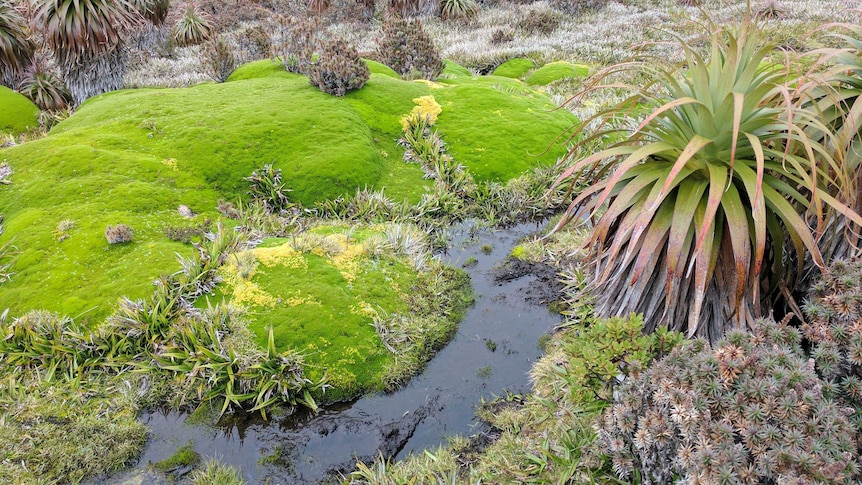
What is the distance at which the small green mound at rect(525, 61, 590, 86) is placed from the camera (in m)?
12.9

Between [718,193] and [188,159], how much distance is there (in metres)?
6.68

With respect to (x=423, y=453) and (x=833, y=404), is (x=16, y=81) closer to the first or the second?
(x=423, y=453)

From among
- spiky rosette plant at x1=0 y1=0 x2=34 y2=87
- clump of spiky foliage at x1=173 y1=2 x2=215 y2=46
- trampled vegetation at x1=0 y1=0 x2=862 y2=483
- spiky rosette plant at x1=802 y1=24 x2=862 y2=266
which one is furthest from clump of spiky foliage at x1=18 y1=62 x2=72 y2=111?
spiky rosette plant at x1=802 y1=24 x2=862 y2=266

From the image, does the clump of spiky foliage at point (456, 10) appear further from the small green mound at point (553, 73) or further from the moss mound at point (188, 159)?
the moss mound at point (188, 159)

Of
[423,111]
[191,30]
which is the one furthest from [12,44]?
[423,111]

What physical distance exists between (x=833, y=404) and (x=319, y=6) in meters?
22.9

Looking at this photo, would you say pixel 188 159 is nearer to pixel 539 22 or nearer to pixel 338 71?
pixel 338 71

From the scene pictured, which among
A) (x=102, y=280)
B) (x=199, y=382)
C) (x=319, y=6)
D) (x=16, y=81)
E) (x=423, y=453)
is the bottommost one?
(x=423, y=453)

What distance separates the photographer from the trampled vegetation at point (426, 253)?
2963mm

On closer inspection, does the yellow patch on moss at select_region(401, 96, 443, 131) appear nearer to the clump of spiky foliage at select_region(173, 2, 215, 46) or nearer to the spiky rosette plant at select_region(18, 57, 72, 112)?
the spiky rosette plant at select_region(18, 57, 72, 112)

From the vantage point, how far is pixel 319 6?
21.6m

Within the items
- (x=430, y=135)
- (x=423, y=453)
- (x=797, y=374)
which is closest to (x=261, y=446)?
(x=423, y=453)

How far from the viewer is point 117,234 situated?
19.1ft

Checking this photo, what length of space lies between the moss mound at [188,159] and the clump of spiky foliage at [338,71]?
22 centimetres
